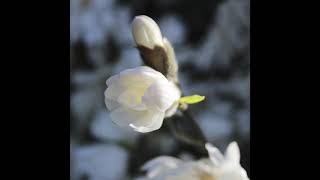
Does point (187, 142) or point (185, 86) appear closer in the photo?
point (187, 142)

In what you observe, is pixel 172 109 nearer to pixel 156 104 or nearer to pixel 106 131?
pixel 156 104

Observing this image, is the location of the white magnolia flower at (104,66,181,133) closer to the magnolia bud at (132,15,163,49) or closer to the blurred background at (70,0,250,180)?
the magnolia bud at (132,15,163,49)

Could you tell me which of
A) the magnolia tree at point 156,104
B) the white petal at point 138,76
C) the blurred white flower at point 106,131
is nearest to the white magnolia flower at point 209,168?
the magnolia tree at point 156,104

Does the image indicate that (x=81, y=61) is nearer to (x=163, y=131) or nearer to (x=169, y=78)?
(x=163, y=131)

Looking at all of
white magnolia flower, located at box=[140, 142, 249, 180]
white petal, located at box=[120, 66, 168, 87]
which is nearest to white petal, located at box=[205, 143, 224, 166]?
white magnolia flower, located at box=[140, 142, 249, 180]

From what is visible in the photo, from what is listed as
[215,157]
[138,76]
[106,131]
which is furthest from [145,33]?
[106,131]

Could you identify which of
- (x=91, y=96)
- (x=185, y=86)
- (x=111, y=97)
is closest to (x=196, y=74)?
(x=185, y=86)
